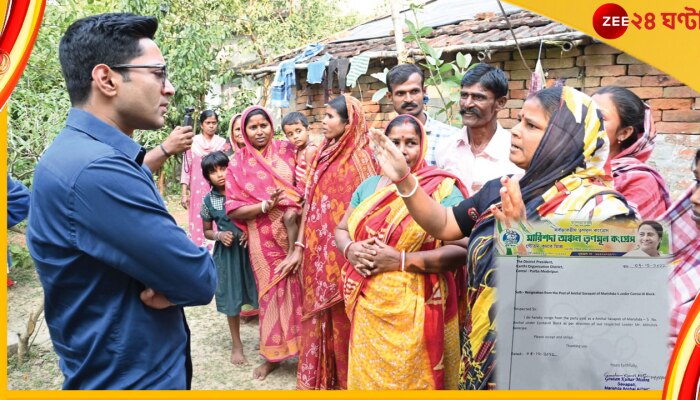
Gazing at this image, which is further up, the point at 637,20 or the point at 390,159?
the point at 637,20

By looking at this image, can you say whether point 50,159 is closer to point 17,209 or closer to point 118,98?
point 118,98

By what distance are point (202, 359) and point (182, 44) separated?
18.6ft

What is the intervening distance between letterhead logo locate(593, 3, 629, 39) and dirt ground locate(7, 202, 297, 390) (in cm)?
289

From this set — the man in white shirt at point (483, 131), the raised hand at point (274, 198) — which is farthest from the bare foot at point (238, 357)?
the man in white shirt at point (483, 131)

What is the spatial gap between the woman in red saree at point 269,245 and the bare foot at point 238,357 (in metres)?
0.23

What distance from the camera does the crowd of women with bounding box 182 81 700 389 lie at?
1874 mm

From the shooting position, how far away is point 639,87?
466cm

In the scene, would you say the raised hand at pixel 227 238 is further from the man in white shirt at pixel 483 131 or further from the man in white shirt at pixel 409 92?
the man in white shirt at pixel 483 131

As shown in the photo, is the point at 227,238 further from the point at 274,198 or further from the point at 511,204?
Result: the point at 511,204

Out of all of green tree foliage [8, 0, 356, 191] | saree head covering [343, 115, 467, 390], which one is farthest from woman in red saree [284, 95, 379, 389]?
green tree foliage [8, 0, 356, 191]

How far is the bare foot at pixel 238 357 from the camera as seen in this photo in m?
4.09

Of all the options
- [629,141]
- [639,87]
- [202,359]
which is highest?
[639,87]

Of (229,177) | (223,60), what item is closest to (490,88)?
(229,177)

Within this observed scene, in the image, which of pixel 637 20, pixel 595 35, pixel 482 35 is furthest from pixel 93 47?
pixel 482 35
